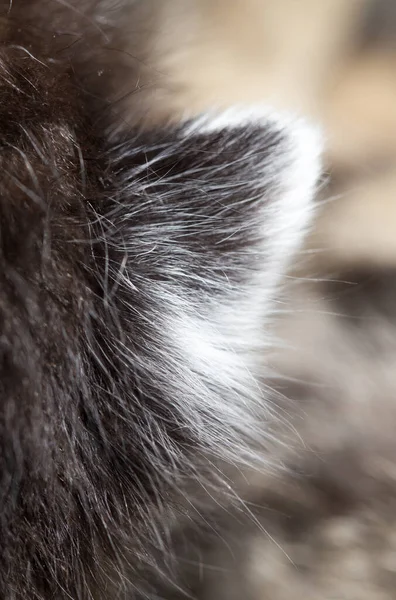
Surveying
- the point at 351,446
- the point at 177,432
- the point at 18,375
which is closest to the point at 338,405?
the point at 351,446

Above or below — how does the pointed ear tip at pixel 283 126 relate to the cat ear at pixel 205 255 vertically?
above

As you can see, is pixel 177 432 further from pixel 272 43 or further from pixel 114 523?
pixel 272 43

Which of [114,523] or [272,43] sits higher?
[272,43]

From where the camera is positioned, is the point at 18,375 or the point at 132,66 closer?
the point at 18,375

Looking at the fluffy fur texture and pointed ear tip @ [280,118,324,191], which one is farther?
pointed ear tip @ [280,118,324,191]

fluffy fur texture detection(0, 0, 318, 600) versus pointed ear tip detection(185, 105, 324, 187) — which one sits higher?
pointed ear tip detection(185, 105, 324, 187)
